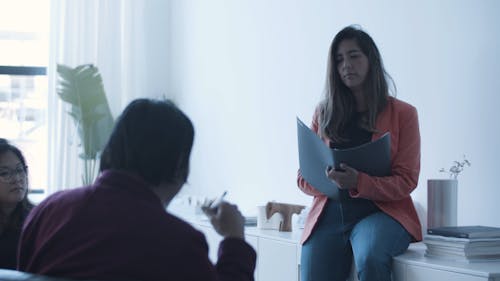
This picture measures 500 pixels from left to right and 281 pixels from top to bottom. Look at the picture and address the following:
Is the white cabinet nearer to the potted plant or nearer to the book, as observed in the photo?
the potted plant

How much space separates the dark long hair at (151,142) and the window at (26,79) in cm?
427

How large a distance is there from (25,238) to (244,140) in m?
3.07

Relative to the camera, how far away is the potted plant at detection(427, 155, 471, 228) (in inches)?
104

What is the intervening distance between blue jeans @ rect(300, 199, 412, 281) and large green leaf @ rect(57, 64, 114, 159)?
2.89m

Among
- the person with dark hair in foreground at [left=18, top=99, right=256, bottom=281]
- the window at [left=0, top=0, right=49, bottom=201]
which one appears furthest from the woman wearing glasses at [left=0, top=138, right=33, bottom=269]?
the window at [left=0, top=0, right=49, bottom=201]

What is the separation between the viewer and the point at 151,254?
46.1 inches


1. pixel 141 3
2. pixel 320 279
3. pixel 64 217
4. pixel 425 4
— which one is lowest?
pixel 320 279

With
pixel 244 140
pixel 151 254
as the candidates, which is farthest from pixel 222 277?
pixel 244 140

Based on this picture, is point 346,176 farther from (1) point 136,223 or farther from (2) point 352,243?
(1) point 136,223

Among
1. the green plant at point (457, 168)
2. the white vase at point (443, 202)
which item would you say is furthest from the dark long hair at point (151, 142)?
the green plant at point (457, 168)

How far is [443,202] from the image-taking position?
2.64m

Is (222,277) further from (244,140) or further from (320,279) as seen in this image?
(244,140)

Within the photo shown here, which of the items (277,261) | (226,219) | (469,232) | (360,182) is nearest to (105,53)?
(277,261)

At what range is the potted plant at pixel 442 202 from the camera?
2.63 metres
